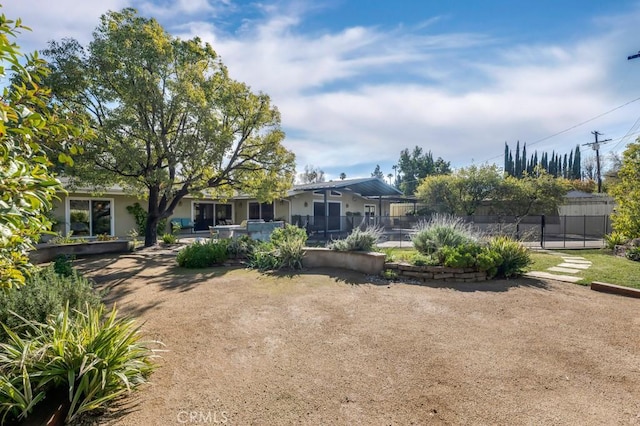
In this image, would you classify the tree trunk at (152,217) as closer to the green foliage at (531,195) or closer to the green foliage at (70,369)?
the green foliage at (70,369)

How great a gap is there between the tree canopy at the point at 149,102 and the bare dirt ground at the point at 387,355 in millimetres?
5033

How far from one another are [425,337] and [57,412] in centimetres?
337

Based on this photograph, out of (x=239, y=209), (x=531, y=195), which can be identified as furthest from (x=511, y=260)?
(x=239, y=209)

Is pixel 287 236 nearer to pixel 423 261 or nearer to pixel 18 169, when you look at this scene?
pixel 423 261

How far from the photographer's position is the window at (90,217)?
1371 cm

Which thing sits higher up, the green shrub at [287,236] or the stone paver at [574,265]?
the green shrub at [287,236]

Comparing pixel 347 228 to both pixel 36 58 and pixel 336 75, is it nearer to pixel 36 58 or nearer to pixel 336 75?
pixel 336 75

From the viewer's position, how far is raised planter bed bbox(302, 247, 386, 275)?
6.65m

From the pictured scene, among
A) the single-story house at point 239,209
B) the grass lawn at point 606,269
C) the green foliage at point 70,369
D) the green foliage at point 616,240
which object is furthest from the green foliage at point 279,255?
the green foliage at point 616,240

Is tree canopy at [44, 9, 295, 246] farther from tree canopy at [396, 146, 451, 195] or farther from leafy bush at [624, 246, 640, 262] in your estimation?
tree canopy at [396, 146, 451, 195]

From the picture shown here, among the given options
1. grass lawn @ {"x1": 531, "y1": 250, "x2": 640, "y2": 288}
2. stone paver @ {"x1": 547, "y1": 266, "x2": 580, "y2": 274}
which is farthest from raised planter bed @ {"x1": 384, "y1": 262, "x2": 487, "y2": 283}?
stone paver @ {"x1": 547, "y1": 266, "x2": 580, "y2": 274}

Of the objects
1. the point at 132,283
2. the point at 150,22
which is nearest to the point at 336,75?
the point at 150,22

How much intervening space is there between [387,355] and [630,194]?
10167mm

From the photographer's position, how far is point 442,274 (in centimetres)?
616
